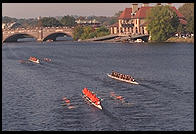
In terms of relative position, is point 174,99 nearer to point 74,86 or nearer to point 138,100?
point 138,100

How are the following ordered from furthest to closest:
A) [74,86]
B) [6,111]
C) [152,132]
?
[74,86] < [6,111] < [152,132]

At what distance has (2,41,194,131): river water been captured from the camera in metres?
70.6

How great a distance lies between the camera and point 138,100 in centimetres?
8512

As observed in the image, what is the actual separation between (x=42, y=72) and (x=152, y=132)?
6980cm

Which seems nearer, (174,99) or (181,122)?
(181,122)

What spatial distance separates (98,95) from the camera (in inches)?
3637

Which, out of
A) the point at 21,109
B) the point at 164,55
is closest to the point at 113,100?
the point at 21,109

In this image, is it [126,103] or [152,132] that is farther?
[126,103]

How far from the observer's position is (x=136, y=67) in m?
136

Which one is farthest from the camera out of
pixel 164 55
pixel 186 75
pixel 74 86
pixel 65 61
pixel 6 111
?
pixel 164 55

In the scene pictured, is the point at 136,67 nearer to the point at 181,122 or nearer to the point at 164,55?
the point at 164,55

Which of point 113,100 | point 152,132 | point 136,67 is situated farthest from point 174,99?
point 136,67

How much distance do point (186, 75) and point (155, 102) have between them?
34941 millimetres

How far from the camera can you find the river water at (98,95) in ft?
232
